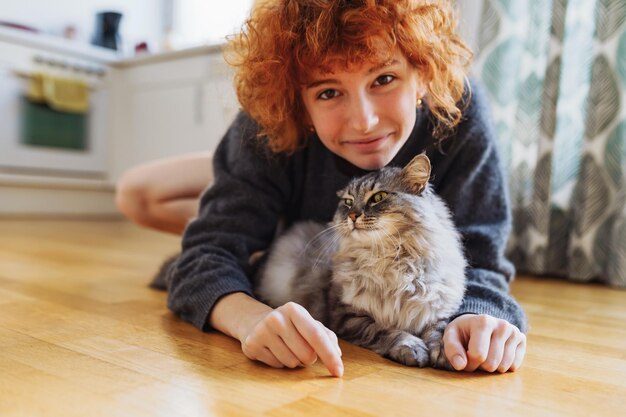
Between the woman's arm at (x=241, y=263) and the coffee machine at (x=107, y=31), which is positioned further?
the coffee machine at (x=107, y=31)

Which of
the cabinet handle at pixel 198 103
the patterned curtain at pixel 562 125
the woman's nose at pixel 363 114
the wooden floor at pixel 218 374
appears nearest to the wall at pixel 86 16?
the cabinet handle at pixel 198 103

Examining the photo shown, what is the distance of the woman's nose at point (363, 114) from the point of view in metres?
1.12

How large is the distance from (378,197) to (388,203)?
0.02 m

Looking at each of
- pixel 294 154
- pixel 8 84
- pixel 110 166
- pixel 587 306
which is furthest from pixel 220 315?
pixel 110 166

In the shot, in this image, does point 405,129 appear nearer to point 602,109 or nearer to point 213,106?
point 602,109

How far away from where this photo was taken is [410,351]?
104 cm

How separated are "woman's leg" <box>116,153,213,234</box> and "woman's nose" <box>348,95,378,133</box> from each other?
1.06 metres

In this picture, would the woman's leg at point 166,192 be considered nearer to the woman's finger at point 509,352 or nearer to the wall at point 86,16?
the woman's finger at point 509,352

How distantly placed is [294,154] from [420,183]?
18.0 inches

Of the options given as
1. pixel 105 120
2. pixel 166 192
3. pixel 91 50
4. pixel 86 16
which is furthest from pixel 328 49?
pixel 86 16

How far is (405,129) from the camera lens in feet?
3.93

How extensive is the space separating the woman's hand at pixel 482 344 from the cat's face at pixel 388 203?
0.66 feet

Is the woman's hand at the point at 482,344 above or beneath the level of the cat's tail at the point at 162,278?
above

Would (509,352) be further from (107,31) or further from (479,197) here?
(107,31)
